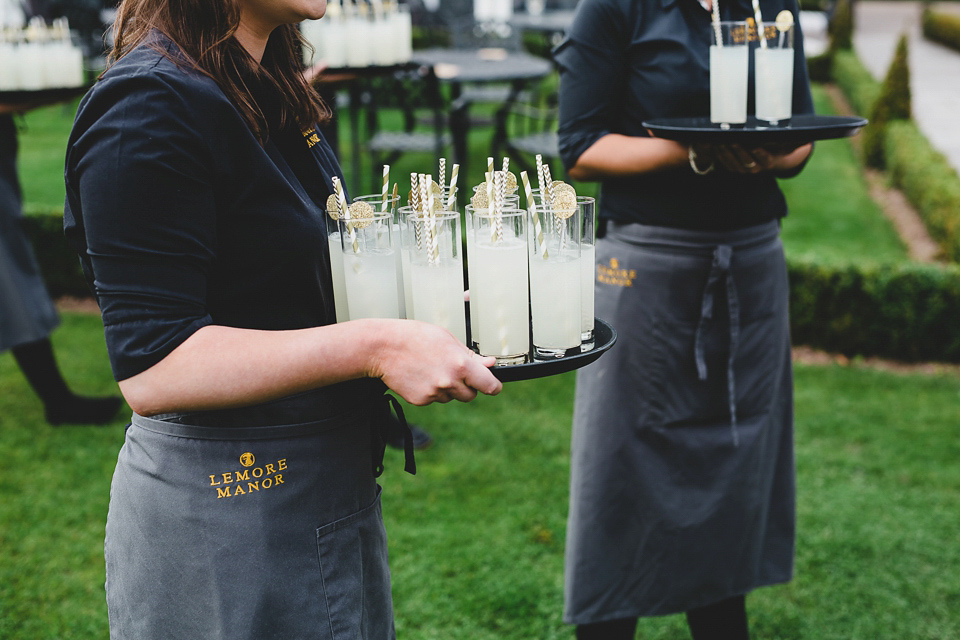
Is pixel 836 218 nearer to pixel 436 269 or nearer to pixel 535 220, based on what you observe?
pixel 535 220

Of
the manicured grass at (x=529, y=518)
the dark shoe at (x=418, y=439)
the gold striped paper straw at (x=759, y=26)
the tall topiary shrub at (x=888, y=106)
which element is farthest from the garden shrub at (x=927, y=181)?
the gold striped paper straw at (x=759, y=26)

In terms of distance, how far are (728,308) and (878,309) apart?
3.30 meters

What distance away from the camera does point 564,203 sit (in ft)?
4.74

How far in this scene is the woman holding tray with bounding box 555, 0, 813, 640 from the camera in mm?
2193

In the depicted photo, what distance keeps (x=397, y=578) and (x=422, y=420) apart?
4.43 ft

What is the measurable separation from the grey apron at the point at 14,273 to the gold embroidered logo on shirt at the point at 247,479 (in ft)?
10.5

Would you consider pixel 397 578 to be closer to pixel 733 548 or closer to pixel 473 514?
pixel 473 514

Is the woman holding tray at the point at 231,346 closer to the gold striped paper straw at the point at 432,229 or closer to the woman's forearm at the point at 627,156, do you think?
the gold striped paper straw at the point at 432,229

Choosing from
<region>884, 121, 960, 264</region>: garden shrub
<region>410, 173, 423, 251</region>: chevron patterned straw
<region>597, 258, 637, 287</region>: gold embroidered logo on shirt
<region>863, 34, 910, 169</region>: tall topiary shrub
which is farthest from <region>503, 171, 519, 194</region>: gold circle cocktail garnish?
<region>863, 34, 910, 169</region>: tall topiary shrub

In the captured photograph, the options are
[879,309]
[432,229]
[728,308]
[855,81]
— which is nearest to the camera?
[432,229]

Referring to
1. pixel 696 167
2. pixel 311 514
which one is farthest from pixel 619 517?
pixel 311 514

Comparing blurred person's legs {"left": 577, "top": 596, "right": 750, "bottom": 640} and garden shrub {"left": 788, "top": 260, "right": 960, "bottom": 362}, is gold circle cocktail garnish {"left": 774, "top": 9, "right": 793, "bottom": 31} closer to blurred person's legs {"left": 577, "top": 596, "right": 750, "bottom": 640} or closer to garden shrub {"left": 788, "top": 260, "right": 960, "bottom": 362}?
blurred person's legs {"left": 577, "top": 596, "right": 750, "bottom": 640}

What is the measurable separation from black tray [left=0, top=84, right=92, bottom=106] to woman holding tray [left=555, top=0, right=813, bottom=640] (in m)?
2.35

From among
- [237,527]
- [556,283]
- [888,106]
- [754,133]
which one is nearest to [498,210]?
[556,283]
